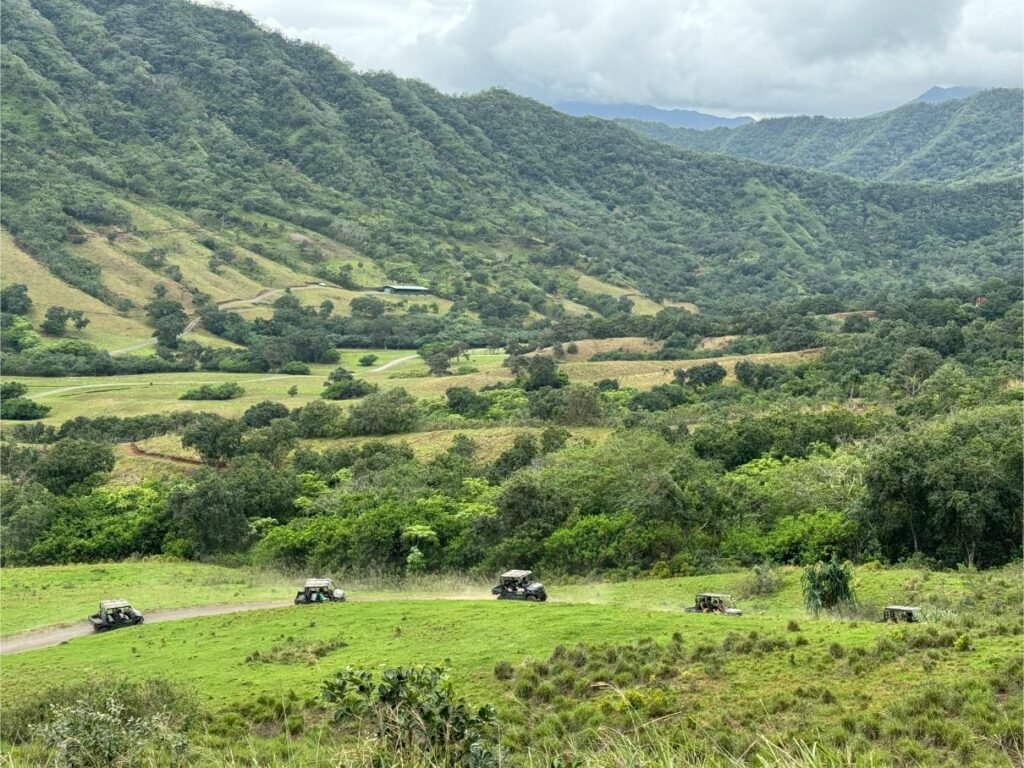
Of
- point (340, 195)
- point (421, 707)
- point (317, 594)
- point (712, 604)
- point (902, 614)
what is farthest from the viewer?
point (340, 195)

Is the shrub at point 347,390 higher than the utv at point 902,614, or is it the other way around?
the shrub at point 347,390

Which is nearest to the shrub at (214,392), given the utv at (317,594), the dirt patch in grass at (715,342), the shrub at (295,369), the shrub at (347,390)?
the shrub at (347,390)

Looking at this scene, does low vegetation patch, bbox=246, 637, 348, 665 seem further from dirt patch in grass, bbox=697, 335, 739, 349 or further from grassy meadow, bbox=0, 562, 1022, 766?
dirt patch in grass, bbox=697, 335, 739, 349

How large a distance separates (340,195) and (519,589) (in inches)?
5669

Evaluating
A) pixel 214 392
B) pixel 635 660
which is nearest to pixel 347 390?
pixel 214 392

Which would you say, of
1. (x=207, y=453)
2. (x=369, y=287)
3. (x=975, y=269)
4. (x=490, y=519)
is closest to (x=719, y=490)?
(x=490, y=519)

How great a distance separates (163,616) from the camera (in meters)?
25.2

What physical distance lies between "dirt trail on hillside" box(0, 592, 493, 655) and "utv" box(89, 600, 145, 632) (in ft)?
0.85

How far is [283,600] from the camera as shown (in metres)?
26.5

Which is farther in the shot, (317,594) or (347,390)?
(347,390)

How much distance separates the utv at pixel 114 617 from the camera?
78.5 ft

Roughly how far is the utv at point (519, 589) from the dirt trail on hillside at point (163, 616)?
Answer: 32.0 inches

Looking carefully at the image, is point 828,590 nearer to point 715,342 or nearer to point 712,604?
point 712,604

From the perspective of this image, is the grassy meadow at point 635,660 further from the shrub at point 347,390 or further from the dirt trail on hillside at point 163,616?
the shrub at point 347,390
